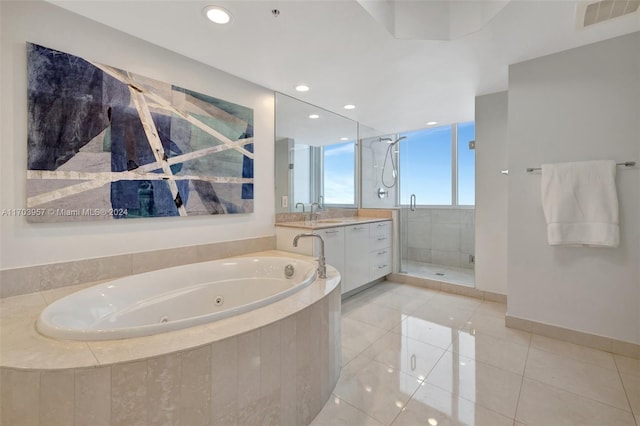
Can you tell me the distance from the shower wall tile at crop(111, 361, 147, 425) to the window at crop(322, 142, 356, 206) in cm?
280

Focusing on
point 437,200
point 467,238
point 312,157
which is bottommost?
point 467,238

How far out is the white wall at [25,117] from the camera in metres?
1.40

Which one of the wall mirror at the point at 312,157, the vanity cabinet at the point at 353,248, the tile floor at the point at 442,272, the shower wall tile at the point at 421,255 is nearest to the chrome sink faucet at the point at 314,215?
the wall mirror at the point at 312,157

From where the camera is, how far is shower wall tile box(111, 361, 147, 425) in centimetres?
85

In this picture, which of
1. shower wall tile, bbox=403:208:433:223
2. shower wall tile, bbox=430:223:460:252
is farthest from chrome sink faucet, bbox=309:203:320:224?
shower wall tile, bbox=430:223:460:252

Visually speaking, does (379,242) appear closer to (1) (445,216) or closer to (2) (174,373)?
(1) (445,216)

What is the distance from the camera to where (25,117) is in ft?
4.71

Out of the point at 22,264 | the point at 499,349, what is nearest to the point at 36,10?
the point at 22,264

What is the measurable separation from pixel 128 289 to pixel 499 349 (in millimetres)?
2635

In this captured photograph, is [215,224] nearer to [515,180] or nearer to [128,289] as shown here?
[128,289]

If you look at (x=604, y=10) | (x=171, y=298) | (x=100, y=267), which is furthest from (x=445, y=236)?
(x=100, y=267)

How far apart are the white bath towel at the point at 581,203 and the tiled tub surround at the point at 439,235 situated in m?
1.89

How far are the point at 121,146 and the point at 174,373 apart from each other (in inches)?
60.6

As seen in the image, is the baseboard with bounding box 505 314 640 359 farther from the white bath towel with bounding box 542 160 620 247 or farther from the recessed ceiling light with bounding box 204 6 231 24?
the recessed ceiling light with bounding box 204 6 231 24
